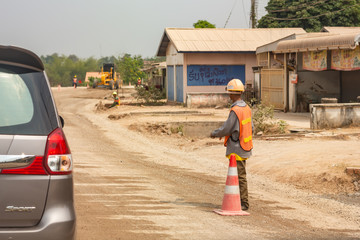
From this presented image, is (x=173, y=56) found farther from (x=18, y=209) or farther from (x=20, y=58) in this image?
(x=18, y=209)

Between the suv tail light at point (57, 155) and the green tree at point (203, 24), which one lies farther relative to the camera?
the green tree at point (203, 24)

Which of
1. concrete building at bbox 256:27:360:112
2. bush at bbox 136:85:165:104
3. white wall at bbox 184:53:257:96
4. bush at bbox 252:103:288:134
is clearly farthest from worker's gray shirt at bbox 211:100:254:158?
bush at bbox 136:85:165:104

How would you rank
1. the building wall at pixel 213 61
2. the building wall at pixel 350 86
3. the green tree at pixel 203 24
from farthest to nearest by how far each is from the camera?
the green tree at pixel 203 24
the building wall at pixel 213 61
the building wall at pixel 350 86

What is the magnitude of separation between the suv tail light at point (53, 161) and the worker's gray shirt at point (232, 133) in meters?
Result: 4.12

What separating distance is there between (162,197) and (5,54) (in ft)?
17.9

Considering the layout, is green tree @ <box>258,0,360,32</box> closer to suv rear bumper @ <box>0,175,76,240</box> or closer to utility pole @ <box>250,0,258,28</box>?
utility pole @ <box>250,0,258,28</box>

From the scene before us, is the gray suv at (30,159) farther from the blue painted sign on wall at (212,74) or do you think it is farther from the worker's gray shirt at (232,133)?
the blue painted sign on wall at (212,74)

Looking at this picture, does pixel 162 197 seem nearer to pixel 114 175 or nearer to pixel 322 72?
pixel 114 175

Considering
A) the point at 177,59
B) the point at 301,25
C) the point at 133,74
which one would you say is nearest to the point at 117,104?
the point at 177,59

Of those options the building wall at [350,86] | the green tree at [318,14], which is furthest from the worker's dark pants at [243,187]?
the green tree at [318,14]

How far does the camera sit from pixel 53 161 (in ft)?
14.9

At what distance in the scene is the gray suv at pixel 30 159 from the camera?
4.39m

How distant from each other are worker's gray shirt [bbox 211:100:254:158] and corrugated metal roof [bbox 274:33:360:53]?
15100 millimetres

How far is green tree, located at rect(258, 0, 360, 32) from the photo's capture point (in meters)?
59.3
